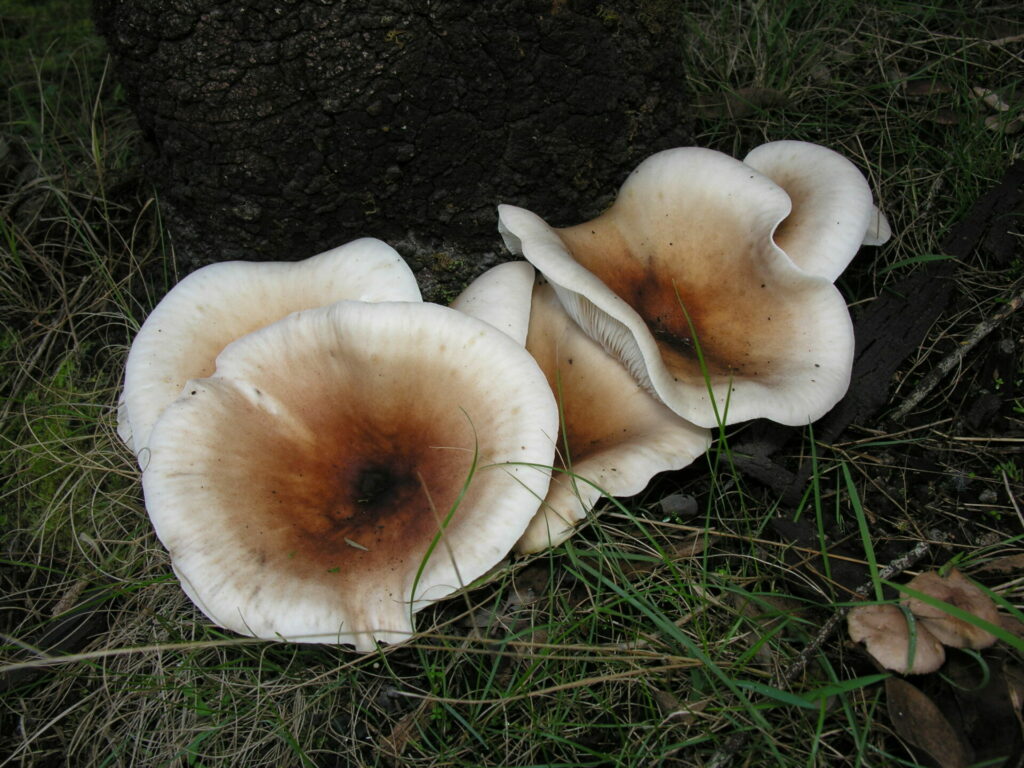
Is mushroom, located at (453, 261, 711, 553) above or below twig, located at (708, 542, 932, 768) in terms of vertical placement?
above

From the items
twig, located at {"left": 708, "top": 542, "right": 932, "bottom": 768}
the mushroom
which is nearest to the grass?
twig, located at {"left": 708, "top": 542, "right": 932, "bottom": 768}

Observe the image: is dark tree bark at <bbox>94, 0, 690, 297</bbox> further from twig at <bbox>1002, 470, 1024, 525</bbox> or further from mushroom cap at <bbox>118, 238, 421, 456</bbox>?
twig at <bbox>1002, 470, 1024, 525</bbox>

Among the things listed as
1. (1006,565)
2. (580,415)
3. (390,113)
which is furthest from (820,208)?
(390,113)

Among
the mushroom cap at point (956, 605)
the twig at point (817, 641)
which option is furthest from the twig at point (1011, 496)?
the mushroom cap at point (956, 605)

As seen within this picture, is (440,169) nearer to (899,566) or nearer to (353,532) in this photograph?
(353,532)

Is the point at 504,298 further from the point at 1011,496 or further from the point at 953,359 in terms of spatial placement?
the point at 1011,496

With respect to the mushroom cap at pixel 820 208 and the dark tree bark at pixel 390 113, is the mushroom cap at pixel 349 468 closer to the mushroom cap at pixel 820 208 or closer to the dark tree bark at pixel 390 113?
the dark tree bark at pixel 390 113
